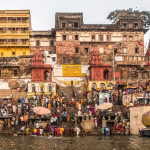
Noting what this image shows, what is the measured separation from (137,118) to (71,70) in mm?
24148

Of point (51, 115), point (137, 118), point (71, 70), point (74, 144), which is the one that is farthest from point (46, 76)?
point (74, 144)

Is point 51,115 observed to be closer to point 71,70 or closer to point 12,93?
point 12,93

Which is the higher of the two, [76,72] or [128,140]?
[76,72]

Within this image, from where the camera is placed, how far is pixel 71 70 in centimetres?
5103

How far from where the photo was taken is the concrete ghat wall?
27.6 meters

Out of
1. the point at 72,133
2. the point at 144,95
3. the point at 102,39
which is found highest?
the point at 102,39

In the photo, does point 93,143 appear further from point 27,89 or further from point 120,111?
point 27,89

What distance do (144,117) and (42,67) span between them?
24104mm

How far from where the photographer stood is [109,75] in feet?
162

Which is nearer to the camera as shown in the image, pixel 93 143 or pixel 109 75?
pixel 93 143

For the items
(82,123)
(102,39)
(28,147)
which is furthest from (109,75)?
(28,147)

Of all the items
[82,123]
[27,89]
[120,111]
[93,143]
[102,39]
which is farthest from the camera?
[102,39]

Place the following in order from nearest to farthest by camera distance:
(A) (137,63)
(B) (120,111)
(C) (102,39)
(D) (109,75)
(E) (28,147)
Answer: (E) (28,147) → (B) (120,111) → (D) (109,75) → (A) (137,63) → (C) (102,39)

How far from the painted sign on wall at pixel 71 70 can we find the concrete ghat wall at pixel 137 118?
75.5ft
